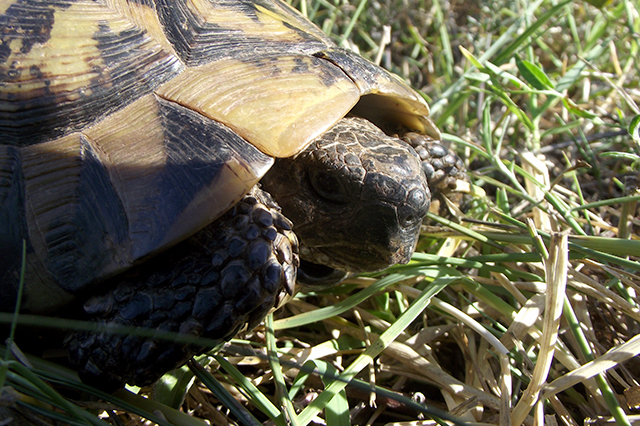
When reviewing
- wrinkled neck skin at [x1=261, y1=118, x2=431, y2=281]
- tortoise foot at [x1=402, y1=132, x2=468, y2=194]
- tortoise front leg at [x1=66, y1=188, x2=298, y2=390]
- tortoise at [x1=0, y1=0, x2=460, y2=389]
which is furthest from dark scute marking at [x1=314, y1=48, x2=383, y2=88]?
tortoise front leg at [x1=66, y1=188, x2=298, y2=390]

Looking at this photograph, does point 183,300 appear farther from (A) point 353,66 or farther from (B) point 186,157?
(A) point 353,66

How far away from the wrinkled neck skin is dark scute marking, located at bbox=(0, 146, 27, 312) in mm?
805

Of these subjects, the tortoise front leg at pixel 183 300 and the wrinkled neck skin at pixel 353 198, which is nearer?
the tortoise front leg at pixel 183 300

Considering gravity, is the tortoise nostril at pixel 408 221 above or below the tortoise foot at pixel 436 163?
above

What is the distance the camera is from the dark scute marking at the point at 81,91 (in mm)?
1616

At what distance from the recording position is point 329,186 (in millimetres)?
1860

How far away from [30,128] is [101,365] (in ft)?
2.52

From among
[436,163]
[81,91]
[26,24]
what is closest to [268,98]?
[81,91]

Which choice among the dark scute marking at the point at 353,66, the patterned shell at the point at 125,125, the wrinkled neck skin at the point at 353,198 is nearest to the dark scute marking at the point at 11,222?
the patterned shell at the point at 125,125

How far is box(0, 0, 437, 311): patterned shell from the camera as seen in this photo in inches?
58.6

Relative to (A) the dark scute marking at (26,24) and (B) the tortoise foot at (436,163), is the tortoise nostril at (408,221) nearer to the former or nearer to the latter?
(B) the tortoise foot at (436,163)

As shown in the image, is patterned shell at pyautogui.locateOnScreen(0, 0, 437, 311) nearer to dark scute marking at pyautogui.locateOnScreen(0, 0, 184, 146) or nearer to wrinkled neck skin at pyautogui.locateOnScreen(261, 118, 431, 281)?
dark scute marking at pyautogui.locateOnScreen(0, 0, 184, 146)

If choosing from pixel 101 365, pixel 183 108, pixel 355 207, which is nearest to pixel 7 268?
pixel 101 365

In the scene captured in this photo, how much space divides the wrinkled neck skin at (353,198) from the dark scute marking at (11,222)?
805 millimetres
